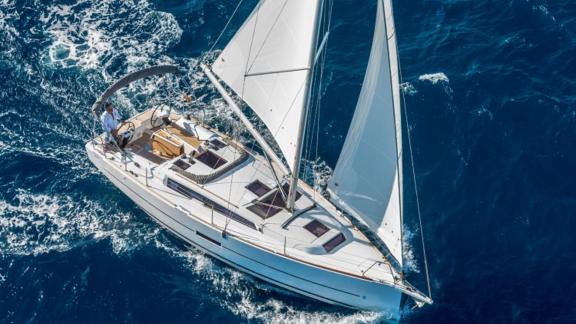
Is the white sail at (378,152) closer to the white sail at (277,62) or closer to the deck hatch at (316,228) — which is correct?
the deck hatch at (316,228)

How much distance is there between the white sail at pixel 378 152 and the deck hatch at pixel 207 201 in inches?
193

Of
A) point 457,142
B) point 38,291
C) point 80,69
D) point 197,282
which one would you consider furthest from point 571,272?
point 80,69

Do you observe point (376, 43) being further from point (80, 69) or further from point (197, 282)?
point (80, 69)

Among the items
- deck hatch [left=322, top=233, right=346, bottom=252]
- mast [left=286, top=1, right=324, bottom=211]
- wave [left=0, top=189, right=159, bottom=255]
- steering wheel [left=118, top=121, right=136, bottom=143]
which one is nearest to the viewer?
mast [left=286, top=1, right=324, bottom=211]

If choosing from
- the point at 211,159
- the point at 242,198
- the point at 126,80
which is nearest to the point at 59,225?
the point at 126,80

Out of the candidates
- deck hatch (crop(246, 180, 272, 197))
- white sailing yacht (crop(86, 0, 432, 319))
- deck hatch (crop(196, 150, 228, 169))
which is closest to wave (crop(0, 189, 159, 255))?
white sailing yacht (crop(86, 0, 432, 319))

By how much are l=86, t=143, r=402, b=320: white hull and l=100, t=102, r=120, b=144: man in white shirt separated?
2.09m

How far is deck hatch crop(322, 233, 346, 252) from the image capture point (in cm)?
3365

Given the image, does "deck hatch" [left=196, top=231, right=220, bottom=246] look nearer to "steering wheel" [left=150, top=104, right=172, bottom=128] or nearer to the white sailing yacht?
the white sailing yacht

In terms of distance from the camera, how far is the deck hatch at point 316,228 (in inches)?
1348

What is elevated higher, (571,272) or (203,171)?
(203,171)

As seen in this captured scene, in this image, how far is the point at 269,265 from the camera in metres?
33.9

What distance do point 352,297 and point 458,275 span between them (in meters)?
5.70

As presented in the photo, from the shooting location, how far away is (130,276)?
3494cm
